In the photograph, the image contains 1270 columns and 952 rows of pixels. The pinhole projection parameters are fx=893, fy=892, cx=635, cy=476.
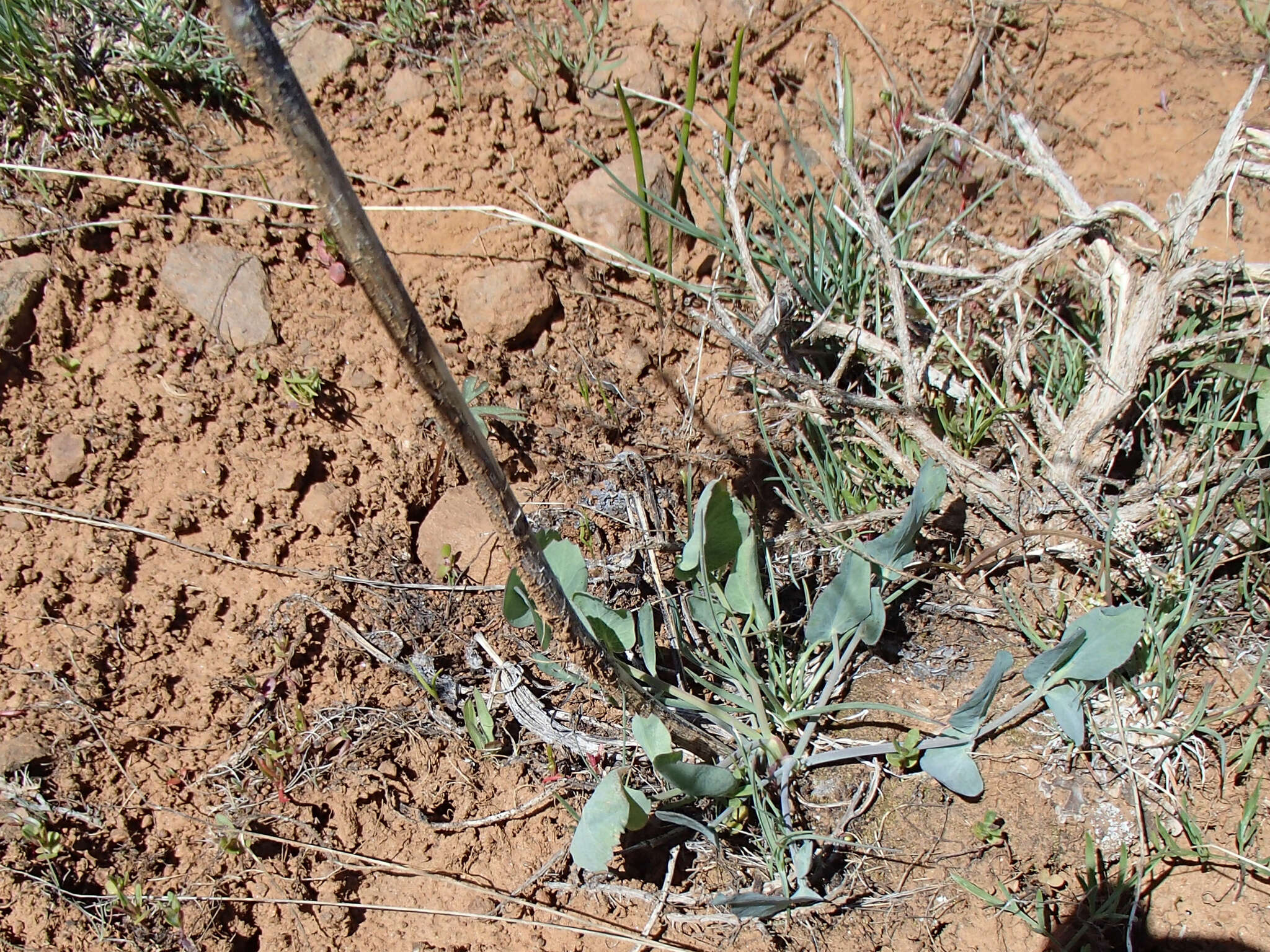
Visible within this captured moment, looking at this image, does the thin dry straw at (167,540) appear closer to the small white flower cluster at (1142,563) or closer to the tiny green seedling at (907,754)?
the tiny green seedling at (907,754)

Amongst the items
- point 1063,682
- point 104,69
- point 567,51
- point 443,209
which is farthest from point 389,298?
point 104,69

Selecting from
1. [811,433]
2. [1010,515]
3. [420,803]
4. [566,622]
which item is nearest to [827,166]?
[811,433]

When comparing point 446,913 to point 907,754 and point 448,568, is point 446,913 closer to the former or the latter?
point 448,568

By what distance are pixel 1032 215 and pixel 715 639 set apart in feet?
5.04

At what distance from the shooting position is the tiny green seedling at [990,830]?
1673mm

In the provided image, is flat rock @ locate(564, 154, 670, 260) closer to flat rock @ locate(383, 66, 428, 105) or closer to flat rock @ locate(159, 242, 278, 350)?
flat rock @ locate(383, 66, 428, 105)

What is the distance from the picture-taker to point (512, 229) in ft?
7.25

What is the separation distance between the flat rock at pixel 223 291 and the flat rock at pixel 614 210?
78 centimetres

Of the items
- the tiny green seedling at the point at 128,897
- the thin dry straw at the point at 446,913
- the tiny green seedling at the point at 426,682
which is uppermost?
the tiny green seedling at the point at 426,682

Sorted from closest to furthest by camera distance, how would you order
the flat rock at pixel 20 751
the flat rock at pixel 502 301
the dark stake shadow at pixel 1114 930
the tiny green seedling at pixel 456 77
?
the dark stake shadow at pixel 1114 930
the flat rock at pixel 20 751
the flat rock at pixel 502 301
the tiny green seedling at pixel 456 77

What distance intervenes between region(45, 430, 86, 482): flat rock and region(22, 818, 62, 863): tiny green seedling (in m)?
0.70

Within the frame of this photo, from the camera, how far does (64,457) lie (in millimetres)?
1931

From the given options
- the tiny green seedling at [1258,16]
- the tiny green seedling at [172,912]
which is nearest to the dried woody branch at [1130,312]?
the tiny green seedling at [1258,16]

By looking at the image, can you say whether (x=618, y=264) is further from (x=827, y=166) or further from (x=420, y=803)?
(x=420, y=803)
